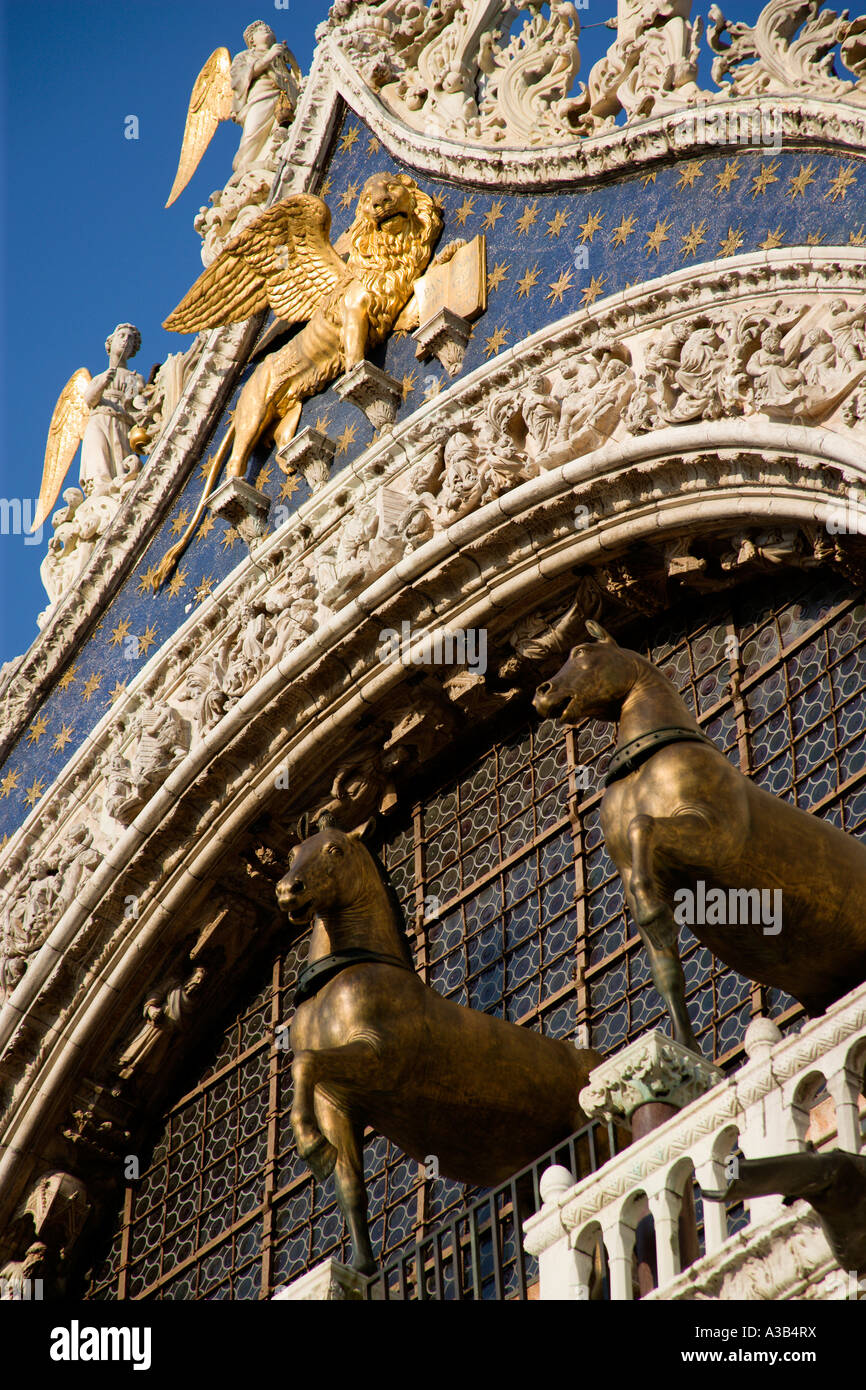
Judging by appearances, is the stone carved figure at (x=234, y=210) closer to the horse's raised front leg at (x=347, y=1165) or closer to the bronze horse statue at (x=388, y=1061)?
the bronze horse statue at (x=388, y=1061)

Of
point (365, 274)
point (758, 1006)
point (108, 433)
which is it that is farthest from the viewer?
point (108, 433)

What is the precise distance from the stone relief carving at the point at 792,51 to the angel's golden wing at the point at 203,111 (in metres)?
6.24

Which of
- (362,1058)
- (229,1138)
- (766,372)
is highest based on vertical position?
(766,372)

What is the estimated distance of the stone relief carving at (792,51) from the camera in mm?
12586

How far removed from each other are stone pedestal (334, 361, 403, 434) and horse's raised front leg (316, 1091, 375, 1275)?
18.4 ft

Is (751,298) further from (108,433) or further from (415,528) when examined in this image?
(108,433)

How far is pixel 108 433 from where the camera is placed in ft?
59.7

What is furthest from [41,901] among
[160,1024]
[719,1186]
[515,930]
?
[719,1186]

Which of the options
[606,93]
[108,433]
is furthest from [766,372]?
[108,433]

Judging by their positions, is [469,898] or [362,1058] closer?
[362,1058]

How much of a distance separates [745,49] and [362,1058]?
6.11 m

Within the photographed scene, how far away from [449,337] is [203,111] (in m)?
5.46

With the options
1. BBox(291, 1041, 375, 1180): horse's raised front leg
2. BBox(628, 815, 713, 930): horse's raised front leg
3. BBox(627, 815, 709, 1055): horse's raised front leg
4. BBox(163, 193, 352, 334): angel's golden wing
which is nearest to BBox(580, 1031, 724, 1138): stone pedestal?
BBox(627, 815, 709, 1055): horse's raised front leg

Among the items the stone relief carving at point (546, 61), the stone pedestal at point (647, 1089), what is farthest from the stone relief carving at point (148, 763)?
the stone pedestal at point (647, 1089)
